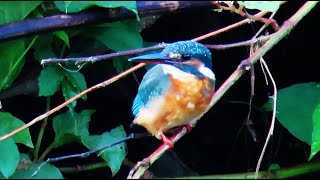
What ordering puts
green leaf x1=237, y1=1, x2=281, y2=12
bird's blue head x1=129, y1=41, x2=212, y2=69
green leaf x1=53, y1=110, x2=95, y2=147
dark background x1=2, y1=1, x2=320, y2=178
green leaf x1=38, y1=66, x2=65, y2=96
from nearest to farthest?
green leaf x1=237, y1=1, x2=281, y2=12
bird's blue head x1=129, y1=41, x2=212, y2=69
green leaf x1=38, y1=66, x2=65, y2=96
green leaf x1=53, y1=110, x2=95, y2=147
dark background x1=2, y1=1, x2=320, y2=178

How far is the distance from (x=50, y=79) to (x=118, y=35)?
221 millimetres

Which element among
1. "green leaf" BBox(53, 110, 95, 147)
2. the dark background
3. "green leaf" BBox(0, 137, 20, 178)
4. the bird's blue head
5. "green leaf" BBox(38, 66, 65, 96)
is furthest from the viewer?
the dark background

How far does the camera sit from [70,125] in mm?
1976

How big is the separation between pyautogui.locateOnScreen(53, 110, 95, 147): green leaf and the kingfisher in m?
0.45

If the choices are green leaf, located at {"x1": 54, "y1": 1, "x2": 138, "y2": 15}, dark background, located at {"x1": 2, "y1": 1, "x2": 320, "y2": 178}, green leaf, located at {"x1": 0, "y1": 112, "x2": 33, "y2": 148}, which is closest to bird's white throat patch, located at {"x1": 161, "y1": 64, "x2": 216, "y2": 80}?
green leaf, located at {"x1": 54, "y1": 1, "x2": 138, "y2": 15}

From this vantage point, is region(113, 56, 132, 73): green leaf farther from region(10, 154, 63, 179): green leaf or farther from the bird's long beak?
the bird's long beak

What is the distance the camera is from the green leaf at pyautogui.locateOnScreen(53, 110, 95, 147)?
6.46 feet

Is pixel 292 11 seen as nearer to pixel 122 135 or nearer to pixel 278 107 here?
pixel 278 107

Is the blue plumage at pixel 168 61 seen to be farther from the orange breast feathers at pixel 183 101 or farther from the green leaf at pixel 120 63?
the green leaf at pixel 120 63

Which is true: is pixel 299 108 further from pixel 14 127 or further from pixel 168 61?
pixel 14 127

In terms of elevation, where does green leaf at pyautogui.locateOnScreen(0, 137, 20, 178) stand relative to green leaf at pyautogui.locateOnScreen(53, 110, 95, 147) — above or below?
above

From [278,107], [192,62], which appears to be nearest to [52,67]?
[192,62]

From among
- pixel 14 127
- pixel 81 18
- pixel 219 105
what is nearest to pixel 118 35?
pixel 81 18

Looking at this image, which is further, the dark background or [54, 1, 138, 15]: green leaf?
the dark background
